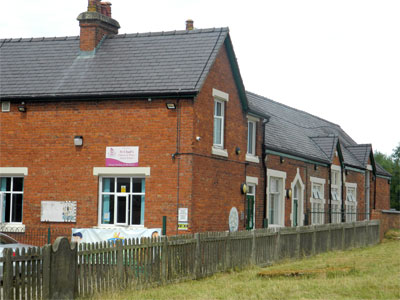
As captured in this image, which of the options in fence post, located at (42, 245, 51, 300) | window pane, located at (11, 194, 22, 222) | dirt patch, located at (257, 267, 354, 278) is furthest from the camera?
window pane, located at (11, 194, 22, 222)

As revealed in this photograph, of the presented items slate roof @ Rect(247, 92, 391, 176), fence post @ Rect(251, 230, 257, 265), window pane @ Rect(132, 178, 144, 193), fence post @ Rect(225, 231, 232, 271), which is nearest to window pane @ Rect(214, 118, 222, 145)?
slate roof @ Rect(247, 92, 391, 176)

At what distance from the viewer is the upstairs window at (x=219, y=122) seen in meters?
23.7

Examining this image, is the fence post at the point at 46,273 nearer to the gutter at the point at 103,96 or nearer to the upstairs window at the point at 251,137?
the gutter at the point at 103,96

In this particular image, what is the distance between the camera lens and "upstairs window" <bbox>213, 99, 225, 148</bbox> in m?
23.7

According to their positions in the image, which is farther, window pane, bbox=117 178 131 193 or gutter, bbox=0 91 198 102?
window pane, bbox=117 178 131 193

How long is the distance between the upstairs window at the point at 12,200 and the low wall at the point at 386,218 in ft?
61.2

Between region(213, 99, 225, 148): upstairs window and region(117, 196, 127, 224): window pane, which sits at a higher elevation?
region(213, 99, 225, 148): upstairs window

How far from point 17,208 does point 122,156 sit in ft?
14.4

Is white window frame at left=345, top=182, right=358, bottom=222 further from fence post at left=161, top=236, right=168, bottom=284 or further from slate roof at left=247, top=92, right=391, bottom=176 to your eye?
fence post at left=161, top=236, right=168, bottom=284

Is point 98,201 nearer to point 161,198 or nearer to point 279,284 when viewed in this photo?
point 161,198

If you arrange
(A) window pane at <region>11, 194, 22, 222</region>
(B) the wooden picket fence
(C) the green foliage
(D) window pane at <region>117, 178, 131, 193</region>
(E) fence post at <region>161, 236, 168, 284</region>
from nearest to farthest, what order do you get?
(B) the wooden picket fence, (E) fence post at <region>161, 236, 168, 284</region>, (D) window pane at <region>117, 178, 131, 193</region>, (A) window pane at <region>11, 194, 22, 222</region>, (C) the green foliage

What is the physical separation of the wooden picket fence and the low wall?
11275mm

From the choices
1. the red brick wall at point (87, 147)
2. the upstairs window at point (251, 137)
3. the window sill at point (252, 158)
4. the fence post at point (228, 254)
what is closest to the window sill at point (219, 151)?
the red brick wall at point (87, 147)

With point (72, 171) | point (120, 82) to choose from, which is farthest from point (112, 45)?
point (72, 171)
